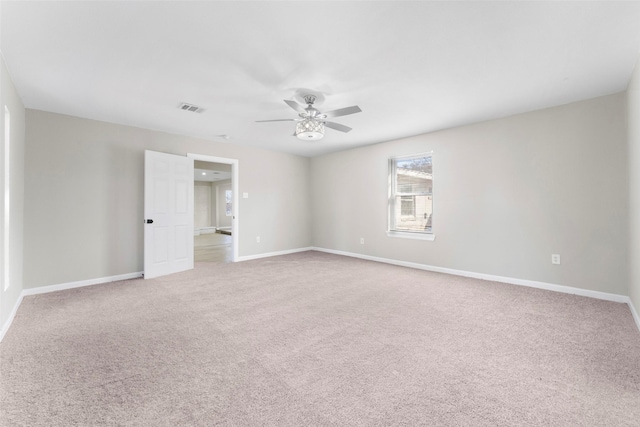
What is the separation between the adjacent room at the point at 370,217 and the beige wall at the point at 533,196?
0.09 ft

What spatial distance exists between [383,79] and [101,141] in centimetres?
433

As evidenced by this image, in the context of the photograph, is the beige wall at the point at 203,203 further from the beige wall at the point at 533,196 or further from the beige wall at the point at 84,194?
the beige wall at the point at 533,196

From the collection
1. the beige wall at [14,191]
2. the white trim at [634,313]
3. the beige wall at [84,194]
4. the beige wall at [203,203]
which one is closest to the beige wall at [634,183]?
the white trim at [634,313]

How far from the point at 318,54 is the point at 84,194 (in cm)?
410

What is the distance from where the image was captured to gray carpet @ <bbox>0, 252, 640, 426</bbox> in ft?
5.14

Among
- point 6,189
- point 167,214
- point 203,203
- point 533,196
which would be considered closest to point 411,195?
point 533,196

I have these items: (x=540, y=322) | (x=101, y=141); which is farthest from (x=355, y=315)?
(x=101, y=141)

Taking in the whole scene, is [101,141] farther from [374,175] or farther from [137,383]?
[374,175]

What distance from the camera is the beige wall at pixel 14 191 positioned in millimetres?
2529

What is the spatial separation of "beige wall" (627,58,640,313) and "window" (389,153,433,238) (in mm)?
2467

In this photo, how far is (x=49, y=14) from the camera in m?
1.96

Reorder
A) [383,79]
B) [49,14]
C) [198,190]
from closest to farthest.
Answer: [49,14] → [383,79] → [198,190]

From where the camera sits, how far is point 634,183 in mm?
2846

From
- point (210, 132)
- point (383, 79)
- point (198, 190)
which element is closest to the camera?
point (383, 79)
